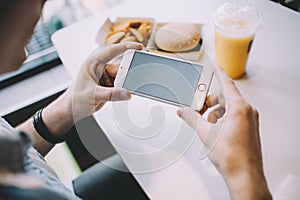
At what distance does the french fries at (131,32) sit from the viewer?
869 mm

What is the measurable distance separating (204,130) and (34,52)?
0.87m

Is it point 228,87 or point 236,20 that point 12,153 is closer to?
point 228,87

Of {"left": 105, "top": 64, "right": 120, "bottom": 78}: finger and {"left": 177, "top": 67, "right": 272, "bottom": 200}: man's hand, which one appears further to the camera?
{"left": 105, "top": 64, "right": 120, "bottom": 78}: finger

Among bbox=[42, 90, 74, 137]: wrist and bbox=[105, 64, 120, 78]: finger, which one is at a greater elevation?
bbox=[105, 64, 120, 78]: finger

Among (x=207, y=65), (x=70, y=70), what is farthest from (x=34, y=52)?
(x=207, y=65)

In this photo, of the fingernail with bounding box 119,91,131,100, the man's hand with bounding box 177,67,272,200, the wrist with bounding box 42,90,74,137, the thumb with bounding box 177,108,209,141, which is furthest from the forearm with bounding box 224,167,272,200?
the wrist with bounding box 42,90,74,137

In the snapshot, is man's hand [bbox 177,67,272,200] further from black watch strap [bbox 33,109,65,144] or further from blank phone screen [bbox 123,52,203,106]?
black watch strap [bbox 33,109,65,144]

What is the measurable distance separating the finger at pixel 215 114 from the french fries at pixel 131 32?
26cm

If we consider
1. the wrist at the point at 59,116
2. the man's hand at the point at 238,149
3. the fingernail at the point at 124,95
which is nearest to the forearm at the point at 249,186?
the man's hand at the point at 238,149

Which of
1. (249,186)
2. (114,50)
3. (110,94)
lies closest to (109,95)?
(110,94)

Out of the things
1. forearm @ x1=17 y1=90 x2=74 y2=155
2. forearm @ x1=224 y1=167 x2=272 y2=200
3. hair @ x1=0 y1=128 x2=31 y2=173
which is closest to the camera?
hair @ x1=0 y1=128 x2=31 y2=173

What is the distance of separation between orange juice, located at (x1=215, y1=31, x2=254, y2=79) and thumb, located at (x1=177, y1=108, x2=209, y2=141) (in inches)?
6.9

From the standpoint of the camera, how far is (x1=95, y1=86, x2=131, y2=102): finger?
2.39 ft

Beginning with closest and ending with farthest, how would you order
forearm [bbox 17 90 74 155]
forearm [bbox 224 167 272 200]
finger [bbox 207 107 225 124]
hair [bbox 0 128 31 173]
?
hair [bbox 0 128 31 173] < forearm [bbox 224 167 272 200] < finger [bbox 207 107 225 124] < forearm [bbox 17 90 74 155]
